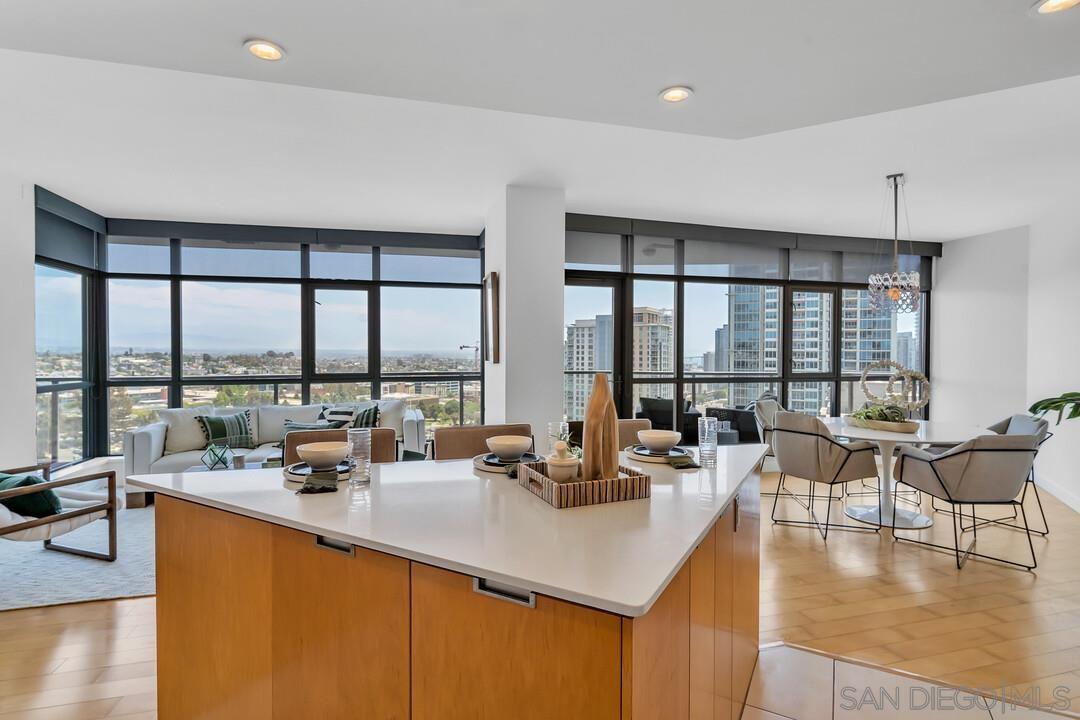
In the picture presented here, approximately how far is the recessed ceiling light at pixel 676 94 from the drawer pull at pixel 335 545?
188 centimetres

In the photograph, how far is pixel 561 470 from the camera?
1.62 metres

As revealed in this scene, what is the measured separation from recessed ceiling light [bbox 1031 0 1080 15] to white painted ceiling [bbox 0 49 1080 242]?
5.11ft

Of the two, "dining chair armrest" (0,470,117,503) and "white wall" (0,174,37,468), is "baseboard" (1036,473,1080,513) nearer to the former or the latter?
"dining chair armrest" (0,470,117,503)

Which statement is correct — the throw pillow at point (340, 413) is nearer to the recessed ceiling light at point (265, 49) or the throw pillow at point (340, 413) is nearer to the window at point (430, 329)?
the window at point (430, 329)

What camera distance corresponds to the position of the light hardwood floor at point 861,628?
2.17 m

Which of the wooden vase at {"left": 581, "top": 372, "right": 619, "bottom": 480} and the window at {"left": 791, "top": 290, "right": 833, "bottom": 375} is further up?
the window at {"left": 791, "top": 290, "right": 833, "bottom": 375}

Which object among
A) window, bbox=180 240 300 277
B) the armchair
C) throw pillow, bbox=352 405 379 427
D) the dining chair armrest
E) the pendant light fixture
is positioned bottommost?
the armchair

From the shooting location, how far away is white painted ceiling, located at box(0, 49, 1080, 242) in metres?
2.83

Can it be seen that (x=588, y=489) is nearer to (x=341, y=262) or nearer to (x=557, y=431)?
(x=557, y=431)

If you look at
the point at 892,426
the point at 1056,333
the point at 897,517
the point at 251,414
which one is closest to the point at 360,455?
the point at 892,426

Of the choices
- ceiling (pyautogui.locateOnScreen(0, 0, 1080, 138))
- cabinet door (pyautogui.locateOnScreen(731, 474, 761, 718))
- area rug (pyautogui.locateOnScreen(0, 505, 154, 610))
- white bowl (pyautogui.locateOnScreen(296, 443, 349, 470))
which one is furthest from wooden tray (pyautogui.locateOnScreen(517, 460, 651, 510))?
area rug (pyautogui.locateOnScreen(0, 505, 154, 610))

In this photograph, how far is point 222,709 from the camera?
5.26ft

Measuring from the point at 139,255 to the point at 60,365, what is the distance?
1.28m

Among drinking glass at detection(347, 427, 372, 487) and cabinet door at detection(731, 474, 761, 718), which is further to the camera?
cabinet door at detection(731, 474, 761, 718)
